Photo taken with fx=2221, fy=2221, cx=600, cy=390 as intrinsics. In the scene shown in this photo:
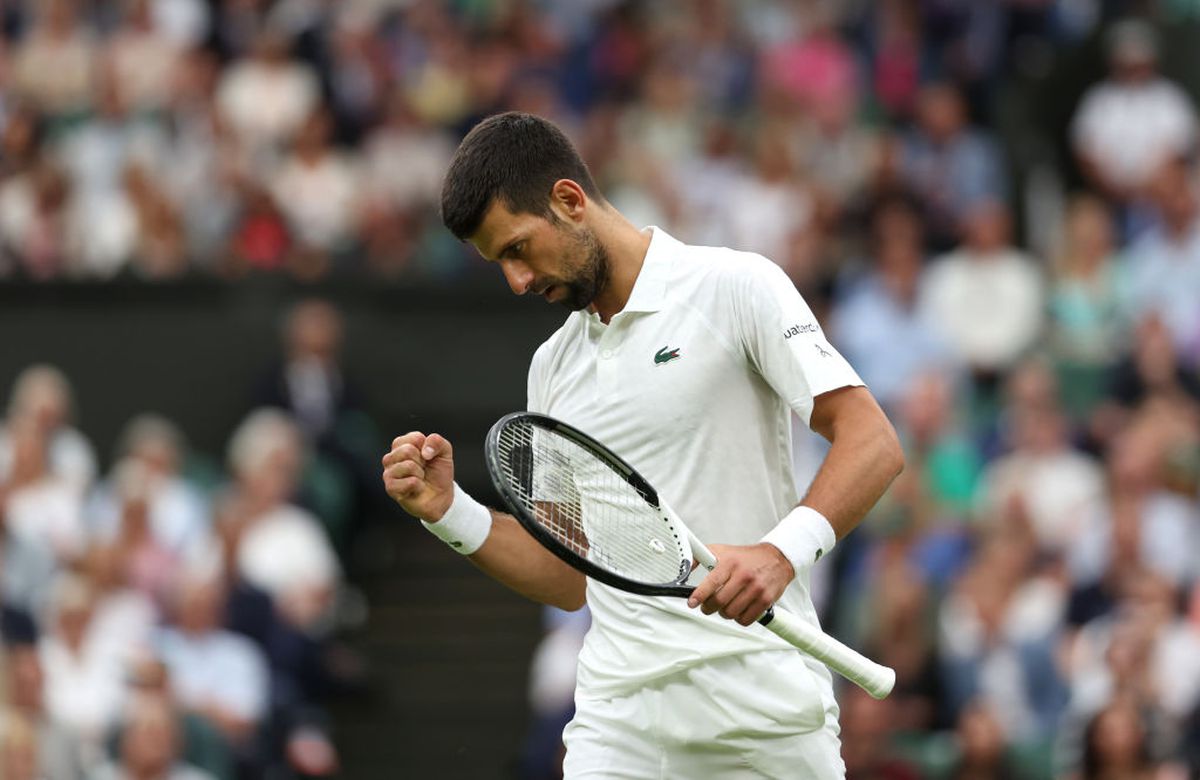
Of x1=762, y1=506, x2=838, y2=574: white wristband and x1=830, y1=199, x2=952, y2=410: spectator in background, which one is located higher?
x1=830, y1=199, x2=952, y2=410: spectator in background

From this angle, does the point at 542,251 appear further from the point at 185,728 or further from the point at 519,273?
the point at 185,728

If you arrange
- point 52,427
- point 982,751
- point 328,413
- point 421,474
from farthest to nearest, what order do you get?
1. point 328,413
2. point 52,427
3. point 982,751
4. point 421,474

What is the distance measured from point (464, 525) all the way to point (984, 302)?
736 centimetres

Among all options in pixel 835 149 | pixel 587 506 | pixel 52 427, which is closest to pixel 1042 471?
pixel 835 149

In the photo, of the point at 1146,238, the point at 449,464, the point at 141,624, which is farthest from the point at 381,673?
the point at 449,464

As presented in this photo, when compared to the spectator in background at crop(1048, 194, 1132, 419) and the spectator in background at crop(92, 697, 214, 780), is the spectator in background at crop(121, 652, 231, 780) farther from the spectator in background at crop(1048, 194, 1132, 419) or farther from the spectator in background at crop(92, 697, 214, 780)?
the spectator in background at crop(1048, 194, 1132, 419)

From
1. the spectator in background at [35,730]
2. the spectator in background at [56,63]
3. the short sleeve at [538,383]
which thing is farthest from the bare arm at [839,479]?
the spectator in background at [56,63]

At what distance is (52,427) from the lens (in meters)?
12.0

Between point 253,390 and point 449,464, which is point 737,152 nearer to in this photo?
point 253,390

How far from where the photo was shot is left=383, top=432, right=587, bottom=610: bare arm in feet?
16.7

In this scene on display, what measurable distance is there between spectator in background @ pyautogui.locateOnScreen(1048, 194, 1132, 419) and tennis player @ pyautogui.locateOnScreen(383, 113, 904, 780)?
7.22 metres

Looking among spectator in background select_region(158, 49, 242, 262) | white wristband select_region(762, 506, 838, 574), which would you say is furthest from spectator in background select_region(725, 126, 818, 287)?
white wristband select_region(762, 506, 838, 574)

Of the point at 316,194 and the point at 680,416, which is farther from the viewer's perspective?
the point at 316,194

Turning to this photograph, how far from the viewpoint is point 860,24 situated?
14859 mm
